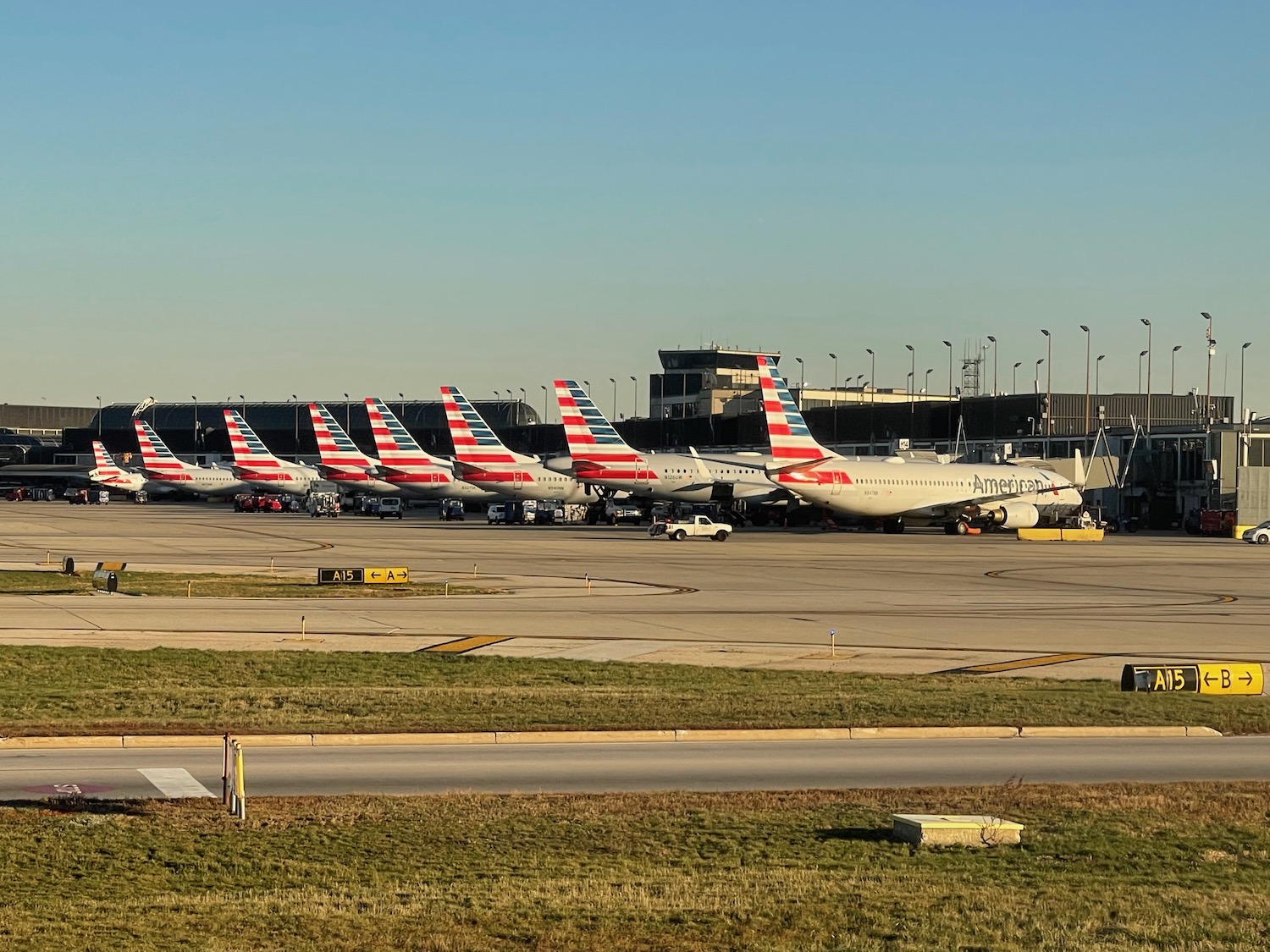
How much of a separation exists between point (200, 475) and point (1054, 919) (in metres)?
161

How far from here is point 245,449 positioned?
508 feet

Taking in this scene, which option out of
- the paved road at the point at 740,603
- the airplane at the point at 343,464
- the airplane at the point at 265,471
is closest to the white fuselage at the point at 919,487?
the paved road at the point at 740,603

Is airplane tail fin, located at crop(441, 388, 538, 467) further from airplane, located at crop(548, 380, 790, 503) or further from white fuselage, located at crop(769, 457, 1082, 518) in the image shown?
white fuselage, located at crop(769, 457, 1082, 518)

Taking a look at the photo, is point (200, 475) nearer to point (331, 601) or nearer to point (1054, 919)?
point (331, 601)

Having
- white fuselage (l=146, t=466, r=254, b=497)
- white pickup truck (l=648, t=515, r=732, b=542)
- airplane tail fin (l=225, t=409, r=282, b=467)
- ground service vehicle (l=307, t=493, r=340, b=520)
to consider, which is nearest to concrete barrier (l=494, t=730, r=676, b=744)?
white pickup truck (l=648, t=515, r=732, b=542)

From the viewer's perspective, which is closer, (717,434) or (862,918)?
(862,918)

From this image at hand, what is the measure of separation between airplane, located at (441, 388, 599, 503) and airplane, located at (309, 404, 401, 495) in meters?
12.6

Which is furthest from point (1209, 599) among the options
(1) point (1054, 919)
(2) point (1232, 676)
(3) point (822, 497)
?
(3) point (822, 497)

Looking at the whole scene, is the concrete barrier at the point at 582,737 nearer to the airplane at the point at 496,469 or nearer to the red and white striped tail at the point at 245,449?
the airplane at the point at 496,469

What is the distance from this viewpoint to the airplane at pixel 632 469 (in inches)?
4173

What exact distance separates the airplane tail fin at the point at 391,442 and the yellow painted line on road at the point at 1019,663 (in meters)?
98.3

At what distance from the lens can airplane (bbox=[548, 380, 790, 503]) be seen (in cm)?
10600

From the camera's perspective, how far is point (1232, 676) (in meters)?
27.5

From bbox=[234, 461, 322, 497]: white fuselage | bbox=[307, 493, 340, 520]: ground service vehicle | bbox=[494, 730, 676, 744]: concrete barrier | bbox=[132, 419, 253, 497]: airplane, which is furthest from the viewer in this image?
bbox=[132, 419, 253, 497]: airplane
